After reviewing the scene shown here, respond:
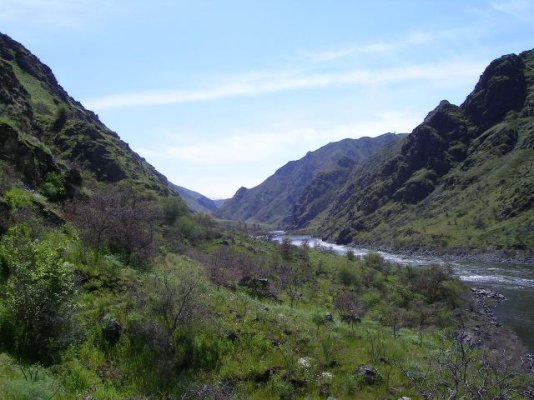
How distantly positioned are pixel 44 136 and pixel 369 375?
6853 centimetres

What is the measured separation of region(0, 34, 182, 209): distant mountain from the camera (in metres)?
26.3

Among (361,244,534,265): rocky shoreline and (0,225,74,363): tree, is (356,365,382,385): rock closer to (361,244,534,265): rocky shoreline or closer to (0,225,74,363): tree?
(0,225,74,363): tree

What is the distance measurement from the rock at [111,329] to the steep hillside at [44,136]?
13.7 metres

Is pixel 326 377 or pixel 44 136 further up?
pixel 44 136

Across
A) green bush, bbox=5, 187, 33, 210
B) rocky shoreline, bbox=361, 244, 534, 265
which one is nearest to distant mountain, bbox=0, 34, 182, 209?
green bush, bbox=5, 187, 33, 210

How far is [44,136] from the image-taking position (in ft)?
227

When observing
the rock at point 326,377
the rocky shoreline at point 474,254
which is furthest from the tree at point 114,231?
the rocky shoreline at point 474,254

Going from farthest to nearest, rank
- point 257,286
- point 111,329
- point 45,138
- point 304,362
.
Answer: point 45,138
point 257,286
point 304,362
point 111,329

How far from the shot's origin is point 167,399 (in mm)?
12961

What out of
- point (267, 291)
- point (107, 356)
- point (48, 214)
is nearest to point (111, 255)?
point (48, 214)

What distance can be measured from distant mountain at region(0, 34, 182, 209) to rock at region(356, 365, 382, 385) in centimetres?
2003

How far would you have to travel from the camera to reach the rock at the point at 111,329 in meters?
14.9

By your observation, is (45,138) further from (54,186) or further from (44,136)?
(54,186)

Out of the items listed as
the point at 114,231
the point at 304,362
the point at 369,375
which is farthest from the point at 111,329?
the point at 369,375
